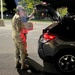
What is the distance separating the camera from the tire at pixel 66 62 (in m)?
7.80

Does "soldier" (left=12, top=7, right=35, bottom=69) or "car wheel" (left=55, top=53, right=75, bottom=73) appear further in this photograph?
"soldier" (left=12, top=7, right=35, bottom=69)

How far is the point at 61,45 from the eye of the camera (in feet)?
25.6

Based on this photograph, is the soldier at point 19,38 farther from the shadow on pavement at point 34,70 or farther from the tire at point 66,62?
the tire at point 66,62

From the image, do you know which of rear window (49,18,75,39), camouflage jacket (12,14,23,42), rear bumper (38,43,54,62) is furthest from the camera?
camouflage jacket (12,14,23,42)

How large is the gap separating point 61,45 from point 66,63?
472 mm

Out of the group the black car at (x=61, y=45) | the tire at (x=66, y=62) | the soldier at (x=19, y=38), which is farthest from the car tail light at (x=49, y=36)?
the soldier at (x=19, y=38)

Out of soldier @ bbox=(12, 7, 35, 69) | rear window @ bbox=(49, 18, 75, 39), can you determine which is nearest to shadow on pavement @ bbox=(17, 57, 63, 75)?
soldier @ bbox=(12, 7, 35, 69)

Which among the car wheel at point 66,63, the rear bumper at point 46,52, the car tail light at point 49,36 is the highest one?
the car tail light at point 49,36

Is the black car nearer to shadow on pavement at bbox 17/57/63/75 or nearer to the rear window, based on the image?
the rear window

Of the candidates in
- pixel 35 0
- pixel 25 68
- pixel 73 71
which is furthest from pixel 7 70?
pixel 35 0

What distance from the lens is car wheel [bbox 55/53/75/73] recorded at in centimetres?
779

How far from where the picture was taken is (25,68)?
8.29m

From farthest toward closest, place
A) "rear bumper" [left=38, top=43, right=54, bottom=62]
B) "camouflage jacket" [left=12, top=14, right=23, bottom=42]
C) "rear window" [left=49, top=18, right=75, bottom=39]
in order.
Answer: "camouflage jacket" [left=12, top=14, right=23, bottom=42] → "rear bumper" [left=38, top=43, right=54, bottom=62] → "rear window" [left=49, top=18, right=75, bottom=39]

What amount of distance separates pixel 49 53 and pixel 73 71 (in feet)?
2.46
